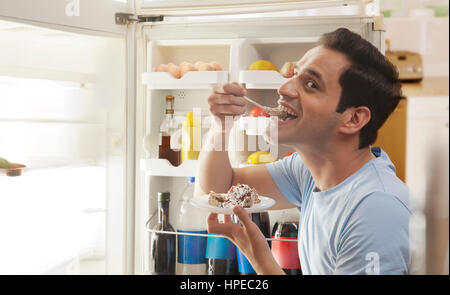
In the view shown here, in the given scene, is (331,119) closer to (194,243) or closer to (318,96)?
(318,96)

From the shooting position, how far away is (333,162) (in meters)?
0.98

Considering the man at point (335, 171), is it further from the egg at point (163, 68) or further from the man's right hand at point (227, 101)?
the egg at point (163, 68)

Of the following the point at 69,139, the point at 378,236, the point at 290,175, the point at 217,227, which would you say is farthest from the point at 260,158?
the point at 69,139

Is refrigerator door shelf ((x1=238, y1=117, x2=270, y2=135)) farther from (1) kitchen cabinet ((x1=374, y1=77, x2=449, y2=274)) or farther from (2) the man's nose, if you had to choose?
(1) kitchen cabinet ((x1=374, y1=77, x2=449, y2=274))

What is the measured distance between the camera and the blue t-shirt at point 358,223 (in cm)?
91

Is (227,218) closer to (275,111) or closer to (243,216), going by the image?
(243,216)

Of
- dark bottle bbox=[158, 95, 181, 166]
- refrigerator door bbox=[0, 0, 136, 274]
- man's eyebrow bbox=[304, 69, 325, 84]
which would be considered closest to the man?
man's eyebrow bbox=[304, 69, 325, 84]

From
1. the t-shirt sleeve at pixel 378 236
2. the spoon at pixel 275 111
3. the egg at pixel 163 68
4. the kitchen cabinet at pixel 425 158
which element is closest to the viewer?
the kitchen cabinet at pixel 425 158

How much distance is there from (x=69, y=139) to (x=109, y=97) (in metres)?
0.13

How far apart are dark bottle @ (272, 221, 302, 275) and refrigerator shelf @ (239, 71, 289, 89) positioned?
297mm

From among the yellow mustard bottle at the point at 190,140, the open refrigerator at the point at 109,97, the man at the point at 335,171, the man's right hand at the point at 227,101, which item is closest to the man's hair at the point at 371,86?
the man at the point at 335,171

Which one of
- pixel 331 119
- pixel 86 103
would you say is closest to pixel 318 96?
pixel 331 119

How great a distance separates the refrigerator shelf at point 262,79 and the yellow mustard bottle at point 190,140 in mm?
150

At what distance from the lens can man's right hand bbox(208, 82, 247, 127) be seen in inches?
40.6
